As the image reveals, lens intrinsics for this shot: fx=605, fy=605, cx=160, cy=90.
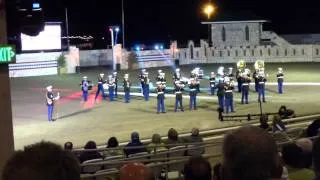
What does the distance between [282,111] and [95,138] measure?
5489mm

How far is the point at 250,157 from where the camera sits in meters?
2.85

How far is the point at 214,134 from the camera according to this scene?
1797 centimetres

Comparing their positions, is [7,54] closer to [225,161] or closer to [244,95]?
[225,161]

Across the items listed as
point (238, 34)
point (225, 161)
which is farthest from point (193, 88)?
point (238, 34)

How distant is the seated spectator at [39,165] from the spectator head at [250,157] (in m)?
0.80

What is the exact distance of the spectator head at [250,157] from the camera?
2834mm

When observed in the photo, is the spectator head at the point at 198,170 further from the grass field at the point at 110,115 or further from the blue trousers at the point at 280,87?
the blue trousers at the point at 280,87

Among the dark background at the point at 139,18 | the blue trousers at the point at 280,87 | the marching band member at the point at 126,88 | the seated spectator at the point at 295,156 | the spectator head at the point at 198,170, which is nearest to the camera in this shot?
the spectator head at the point at 198,170

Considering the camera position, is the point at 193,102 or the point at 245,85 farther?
the point at 245,85

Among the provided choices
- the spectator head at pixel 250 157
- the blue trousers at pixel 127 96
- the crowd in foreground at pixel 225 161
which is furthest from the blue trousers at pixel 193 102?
the spectator head at pixel 250 157

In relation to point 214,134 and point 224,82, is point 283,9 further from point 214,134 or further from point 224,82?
point 214,134

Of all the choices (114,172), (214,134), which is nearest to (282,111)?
(214,134)

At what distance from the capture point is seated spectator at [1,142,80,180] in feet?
7.95

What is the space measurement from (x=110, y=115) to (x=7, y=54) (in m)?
12.4
